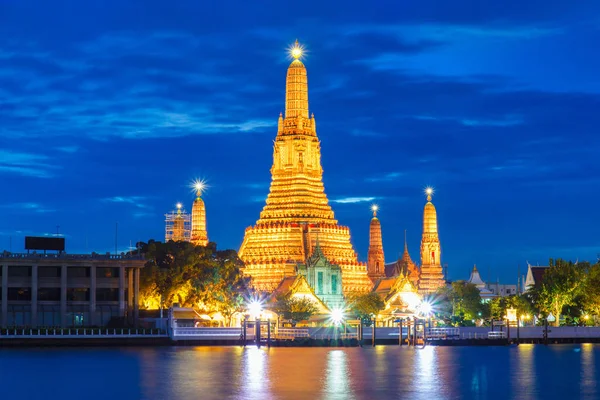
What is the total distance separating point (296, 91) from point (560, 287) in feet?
124

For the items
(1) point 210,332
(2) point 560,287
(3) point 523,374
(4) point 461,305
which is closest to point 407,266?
(4) point 461,305

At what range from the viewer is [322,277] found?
146m

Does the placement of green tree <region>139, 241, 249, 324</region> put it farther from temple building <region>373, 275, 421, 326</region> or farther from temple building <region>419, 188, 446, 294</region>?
temple building <region>419, 188, 446, 294</region>

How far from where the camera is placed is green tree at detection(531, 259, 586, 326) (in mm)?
135375

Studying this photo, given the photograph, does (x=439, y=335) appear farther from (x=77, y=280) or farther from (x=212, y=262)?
(x=77, y=280)

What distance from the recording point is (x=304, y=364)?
316 feet

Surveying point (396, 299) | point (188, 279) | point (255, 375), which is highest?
point (188, 279)

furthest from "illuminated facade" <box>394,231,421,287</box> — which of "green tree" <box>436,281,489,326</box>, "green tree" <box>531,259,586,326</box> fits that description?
"green tree" <box>531,259,586,326</box>

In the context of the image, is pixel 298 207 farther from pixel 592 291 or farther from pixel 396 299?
pixel 592 291

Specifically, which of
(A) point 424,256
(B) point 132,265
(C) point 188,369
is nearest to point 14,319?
(B) point 132,265

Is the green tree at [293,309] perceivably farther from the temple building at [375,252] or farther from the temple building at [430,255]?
the temple building at [375,252]

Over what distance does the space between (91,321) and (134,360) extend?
22.3 metres

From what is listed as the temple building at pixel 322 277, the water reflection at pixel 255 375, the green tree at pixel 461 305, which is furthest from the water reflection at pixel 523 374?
the green tree at pixel 461 305

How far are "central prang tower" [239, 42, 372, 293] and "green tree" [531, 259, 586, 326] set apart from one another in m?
23.5
